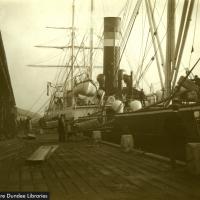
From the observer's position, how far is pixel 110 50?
29125mm

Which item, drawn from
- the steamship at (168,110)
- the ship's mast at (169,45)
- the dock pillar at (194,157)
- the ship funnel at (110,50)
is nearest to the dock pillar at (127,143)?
the steamship at (168,110)

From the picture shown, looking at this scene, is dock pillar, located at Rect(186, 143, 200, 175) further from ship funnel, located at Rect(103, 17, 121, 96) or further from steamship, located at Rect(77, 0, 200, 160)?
ship funnel, located at Rect(103, 17, 121, 96)

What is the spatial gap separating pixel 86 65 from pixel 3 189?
1528 inches

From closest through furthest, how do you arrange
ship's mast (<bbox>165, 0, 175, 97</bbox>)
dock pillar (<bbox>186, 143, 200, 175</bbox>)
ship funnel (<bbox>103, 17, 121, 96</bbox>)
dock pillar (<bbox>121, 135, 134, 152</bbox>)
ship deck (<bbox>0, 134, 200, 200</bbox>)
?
1. ship deck (<bbox>0, 134, 200, 200</bbox>)
2. dock pillar (<bbox>186, 143, 200, 175</bbox>)
3. dock pillar (<bbox>121, 135, 134, 152</bbox>)
4. ship's mast (<bbox>165, 0, 175, 97</bbox>)
5. ship funnel (<bbox>103, 17, 121, 96</bbox>)

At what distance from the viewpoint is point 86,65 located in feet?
145

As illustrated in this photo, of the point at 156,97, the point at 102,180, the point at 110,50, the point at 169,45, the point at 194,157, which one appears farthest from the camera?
the point at 110,50

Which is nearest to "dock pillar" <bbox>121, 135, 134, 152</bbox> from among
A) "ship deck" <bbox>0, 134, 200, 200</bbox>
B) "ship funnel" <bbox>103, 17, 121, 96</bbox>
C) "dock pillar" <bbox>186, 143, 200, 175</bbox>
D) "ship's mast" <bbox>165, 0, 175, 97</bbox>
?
"ship's mast" <bbox>165, 0, 175, 97</bbox>

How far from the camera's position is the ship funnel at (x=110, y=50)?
28.2 m

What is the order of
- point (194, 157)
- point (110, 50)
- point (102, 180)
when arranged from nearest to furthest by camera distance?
1. point (102, 180)
2. point (194, 157)
3. point (110, 50)

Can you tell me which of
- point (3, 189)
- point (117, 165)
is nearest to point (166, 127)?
point (117, 165)

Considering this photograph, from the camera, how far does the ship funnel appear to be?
2817 centimetres

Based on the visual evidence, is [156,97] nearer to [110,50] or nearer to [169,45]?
[169,45]

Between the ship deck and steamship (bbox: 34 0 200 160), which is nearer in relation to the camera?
the ship deck

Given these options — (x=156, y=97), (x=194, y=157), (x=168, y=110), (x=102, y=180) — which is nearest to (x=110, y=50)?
(x=156, y=97)
